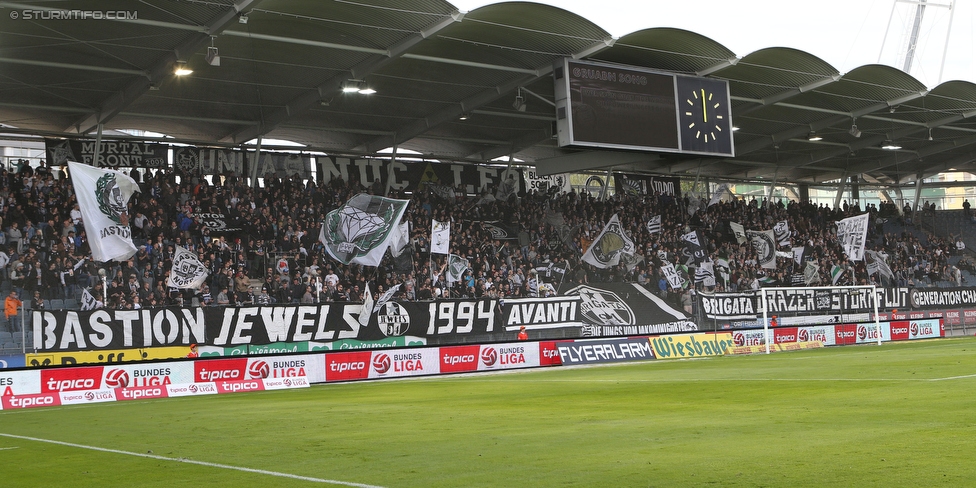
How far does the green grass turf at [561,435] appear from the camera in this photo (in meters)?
8.10

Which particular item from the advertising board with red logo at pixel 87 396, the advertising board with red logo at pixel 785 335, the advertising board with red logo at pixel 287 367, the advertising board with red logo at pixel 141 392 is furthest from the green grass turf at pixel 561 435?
the advertising board with red logo at pixel 785 335

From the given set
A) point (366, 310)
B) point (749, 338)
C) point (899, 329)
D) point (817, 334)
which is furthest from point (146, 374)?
point (899, 329)

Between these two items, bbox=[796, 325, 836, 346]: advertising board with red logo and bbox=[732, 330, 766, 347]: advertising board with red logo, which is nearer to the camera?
bbox=[732, 330, 766, 347]: advertising board with red logo

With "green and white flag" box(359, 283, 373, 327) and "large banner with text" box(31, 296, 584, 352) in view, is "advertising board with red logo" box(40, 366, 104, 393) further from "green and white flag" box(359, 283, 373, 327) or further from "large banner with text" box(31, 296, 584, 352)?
"green and white flag" box(359, 283, 373, 327)

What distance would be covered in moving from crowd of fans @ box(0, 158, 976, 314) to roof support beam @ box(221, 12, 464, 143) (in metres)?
2.29

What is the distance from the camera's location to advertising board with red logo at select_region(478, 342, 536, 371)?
103ft

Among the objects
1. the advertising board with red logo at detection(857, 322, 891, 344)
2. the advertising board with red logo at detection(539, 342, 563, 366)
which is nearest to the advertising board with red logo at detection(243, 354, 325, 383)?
the advertising board with red logo at detection(539, 342, 563, 366)

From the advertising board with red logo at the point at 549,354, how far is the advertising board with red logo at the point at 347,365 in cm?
644

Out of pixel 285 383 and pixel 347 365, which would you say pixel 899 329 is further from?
pixel 285 383

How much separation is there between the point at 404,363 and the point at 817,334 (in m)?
18.4

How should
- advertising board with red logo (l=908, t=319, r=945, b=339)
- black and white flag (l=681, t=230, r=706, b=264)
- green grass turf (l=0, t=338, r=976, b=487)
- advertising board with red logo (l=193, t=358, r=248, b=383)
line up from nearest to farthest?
green grass turf (l=0, t=338, r=976, b=487) < advertising board with red logo (l=193, t=358, r=248, b=383) < advertising board with red logo (l=908, t=319, r=945, b=339) < black and white flag (l=681, t=230, r=706, b=264)

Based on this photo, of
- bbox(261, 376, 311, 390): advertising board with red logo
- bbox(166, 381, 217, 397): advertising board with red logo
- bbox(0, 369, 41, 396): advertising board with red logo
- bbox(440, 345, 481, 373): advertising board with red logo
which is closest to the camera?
bbox(0, 369, 41, 396): advertising board with red logo

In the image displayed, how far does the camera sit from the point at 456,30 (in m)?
30.6

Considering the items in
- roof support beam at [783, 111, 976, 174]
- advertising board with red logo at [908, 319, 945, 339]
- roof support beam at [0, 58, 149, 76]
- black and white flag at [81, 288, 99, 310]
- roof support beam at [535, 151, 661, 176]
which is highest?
roof support beam at [0, 58, 149, 76]
